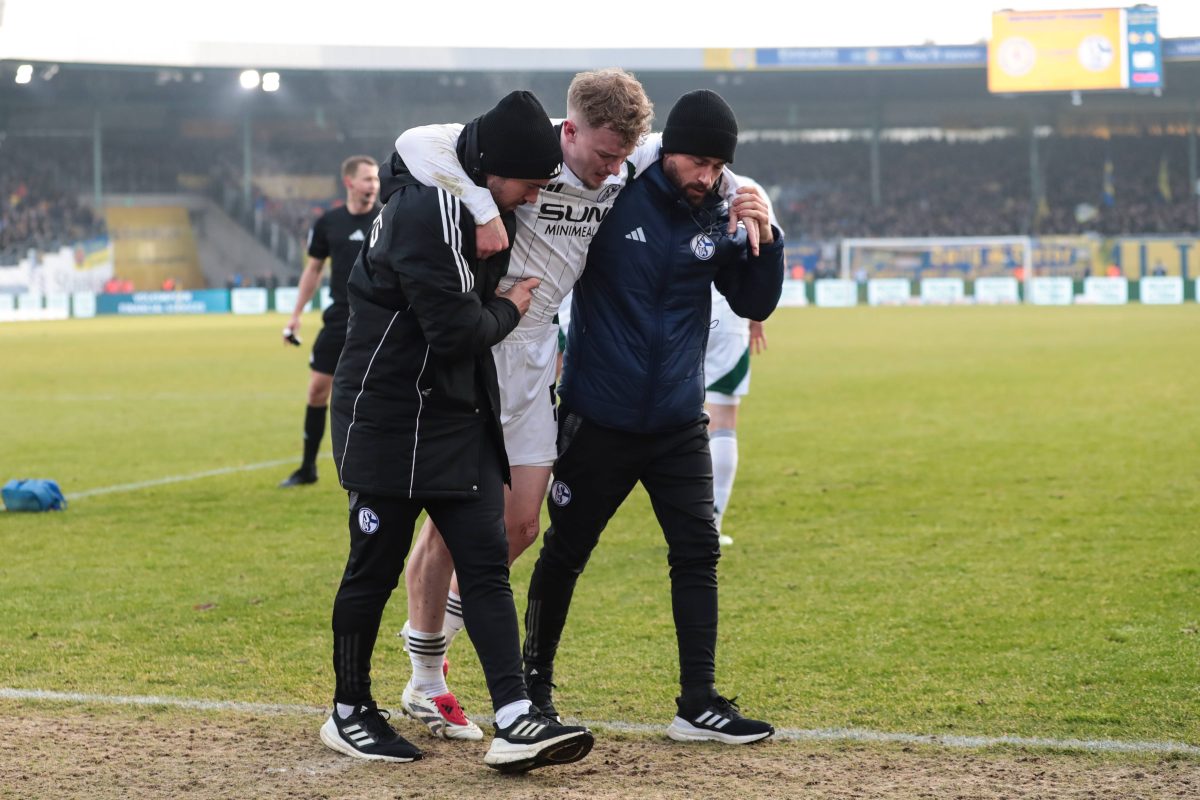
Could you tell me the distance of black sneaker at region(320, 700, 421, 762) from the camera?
4.14 metres

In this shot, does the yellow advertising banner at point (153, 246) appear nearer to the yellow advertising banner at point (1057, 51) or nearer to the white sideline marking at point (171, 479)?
the yellow advertising banner at point (1057, 51)

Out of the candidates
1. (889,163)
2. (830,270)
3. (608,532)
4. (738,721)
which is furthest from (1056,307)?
(738,721)

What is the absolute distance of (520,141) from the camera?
3.89 metres

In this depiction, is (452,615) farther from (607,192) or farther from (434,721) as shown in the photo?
(607,192)

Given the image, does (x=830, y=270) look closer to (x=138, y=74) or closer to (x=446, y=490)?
(x=138, y=74)

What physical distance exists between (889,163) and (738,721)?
6234 centimetres

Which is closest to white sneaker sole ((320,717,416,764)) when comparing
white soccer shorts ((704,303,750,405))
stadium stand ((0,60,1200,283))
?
white soccer shorts ((704,303,750,405))

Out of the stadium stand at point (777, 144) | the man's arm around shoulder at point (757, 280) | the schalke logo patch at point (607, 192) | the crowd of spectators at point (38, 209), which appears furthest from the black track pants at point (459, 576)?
the stadium stand at point (777, 144)

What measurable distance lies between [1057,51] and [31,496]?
50.0 metres

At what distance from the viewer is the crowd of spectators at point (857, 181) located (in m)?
57.1

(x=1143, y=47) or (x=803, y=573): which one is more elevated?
(x=1143, y=47)

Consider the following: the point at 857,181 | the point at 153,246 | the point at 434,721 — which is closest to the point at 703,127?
the point at 434,721

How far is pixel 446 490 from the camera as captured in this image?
13.2 ft

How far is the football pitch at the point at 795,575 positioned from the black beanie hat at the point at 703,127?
1.71 m
